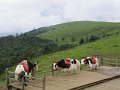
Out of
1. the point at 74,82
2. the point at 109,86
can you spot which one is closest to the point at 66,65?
the point at 74,82

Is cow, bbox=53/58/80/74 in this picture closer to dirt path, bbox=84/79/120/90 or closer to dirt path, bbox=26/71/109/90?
dirt path, bbox=26/71/109/90

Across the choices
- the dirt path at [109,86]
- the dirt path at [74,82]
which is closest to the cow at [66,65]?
the dirt path at [74,82]

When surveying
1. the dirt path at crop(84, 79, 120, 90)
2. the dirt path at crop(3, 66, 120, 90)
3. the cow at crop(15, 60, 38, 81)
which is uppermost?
the cow at crop(15, 60, 38, 81)

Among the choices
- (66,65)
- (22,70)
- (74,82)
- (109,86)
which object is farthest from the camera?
(66,65)

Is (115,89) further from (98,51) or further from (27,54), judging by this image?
(27,54)

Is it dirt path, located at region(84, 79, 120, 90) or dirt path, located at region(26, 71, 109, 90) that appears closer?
dirt path, located at region(26, 71, 109, 90)

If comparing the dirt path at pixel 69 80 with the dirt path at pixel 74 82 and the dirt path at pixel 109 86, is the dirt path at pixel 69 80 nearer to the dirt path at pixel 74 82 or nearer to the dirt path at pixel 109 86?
the dirt path at pixel 74 82

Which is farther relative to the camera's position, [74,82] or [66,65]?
[66,65]

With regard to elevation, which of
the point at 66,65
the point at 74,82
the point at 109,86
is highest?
the point at 66,65

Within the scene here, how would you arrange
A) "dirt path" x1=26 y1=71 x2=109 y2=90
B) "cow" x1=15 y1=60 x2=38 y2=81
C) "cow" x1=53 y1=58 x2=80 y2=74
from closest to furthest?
"cow" x1=15 y1=60 x2=38 y2=81 < "dirt path" x1=26 y1=71 x2=109 y2=90 < "cow" x1=53 y1=58 x2=80 y2=74

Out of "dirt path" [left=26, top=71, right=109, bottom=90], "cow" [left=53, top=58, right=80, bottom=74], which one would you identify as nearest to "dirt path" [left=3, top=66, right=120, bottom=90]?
"dirt path" [left=26, top=71, right=109, bottom=90]

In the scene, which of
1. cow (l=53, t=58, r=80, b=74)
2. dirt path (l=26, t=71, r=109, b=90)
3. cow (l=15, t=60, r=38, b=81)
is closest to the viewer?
cow (l=15, t=60, r=38, b=81)

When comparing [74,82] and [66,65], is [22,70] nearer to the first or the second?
→ [74,82]

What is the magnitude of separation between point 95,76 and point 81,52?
36735mm
